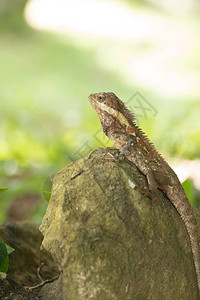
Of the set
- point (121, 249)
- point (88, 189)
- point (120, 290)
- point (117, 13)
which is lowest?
point (120, 290)

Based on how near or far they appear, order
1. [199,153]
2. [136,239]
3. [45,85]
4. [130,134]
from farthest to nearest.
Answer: [45,85]
[199,153]
[130,134]
[136,239]

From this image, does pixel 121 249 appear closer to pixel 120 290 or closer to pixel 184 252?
pixel 120 290

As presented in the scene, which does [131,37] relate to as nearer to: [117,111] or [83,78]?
[83,78]

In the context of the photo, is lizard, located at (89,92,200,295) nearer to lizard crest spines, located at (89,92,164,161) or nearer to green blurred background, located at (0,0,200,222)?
lizard crest spines, located at (89,92,164,161)

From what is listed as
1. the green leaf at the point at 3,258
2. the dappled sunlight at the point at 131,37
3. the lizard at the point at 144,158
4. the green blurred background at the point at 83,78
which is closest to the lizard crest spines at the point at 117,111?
the lizard at the point at 144,158

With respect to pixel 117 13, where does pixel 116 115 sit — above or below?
below

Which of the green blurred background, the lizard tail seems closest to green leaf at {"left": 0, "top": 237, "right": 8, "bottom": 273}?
the lizard tail

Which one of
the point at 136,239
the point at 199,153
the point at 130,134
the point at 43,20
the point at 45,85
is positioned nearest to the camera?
the point at 136,239

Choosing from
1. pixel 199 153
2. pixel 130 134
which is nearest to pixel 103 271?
pixel 130 134
